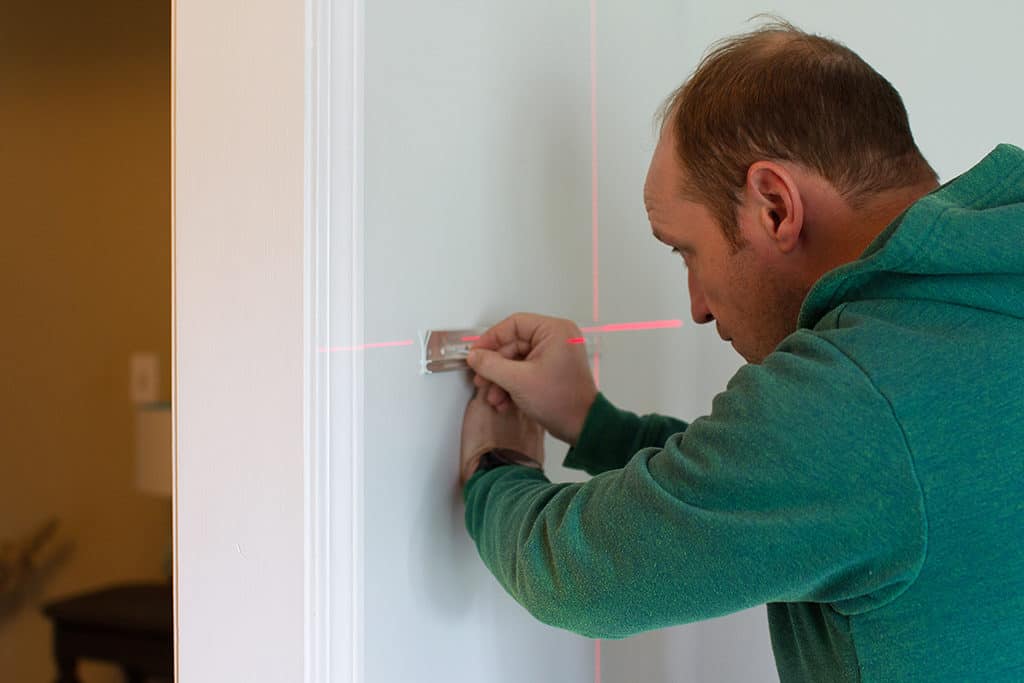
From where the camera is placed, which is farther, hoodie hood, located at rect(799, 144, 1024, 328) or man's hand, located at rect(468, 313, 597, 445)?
man's hand, located at rect(468, 313, 597, 445)

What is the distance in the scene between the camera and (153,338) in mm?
853

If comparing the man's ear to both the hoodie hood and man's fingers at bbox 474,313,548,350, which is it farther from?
man's fingers at bbox 474,313,548,350

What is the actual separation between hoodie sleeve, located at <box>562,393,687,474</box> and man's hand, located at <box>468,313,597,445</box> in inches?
1.7

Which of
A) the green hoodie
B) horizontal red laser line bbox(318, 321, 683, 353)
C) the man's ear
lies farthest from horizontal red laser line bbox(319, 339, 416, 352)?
the man's ear

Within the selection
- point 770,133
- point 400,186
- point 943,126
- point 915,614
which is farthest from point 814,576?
point 943,126

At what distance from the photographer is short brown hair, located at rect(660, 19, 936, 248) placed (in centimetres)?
88

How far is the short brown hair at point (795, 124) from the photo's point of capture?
2.87 feet

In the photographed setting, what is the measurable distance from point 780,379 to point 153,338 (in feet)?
1.73

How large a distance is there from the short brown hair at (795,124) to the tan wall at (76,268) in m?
0.49

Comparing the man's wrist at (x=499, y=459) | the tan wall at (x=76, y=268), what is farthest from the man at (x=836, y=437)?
the tan wall at (x=76, y=268)

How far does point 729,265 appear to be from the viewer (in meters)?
0.93

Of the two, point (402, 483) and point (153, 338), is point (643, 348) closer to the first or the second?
point (402, 483)

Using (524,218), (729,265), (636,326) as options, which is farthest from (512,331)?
(636,326)

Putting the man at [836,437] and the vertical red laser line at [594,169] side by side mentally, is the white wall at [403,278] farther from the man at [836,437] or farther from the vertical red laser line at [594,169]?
the man at [836,437]
